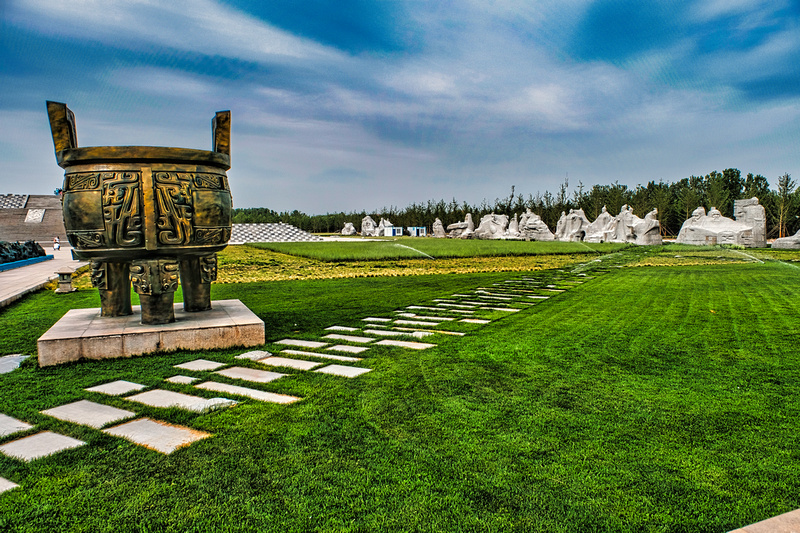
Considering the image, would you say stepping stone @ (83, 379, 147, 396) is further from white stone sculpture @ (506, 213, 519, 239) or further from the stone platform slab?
white stone sculpture @ (506, 213, 519, 239)

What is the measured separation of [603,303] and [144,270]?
6118mm

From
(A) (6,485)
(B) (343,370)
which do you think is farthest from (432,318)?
(A) (6,485)

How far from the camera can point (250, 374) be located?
3684 mm

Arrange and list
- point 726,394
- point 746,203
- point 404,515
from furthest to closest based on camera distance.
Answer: point 746,203
point 726,394
point 404,515

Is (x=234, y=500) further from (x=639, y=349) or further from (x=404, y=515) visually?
(x=639, y=349)

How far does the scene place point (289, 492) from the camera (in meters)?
2.01

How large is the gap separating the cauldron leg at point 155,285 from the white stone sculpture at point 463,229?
1665 inches

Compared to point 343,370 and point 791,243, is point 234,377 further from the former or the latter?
point 791,243

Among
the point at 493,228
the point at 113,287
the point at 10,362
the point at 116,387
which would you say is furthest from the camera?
the point at 493,228

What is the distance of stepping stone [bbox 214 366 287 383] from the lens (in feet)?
11.7

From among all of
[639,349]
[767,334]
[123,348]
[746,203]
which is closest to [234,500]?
[123,348]

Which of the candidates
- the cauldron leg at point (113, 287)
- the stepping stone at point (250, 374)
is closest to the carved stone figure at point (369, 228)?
the cauldron leg at point (113, 287)

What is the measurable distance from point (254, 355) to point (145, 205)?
163 cm

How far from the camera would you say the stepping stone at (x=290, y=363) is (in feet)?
12.7
